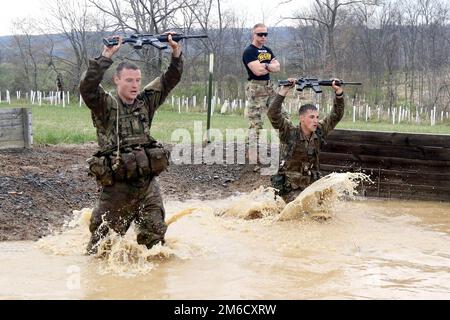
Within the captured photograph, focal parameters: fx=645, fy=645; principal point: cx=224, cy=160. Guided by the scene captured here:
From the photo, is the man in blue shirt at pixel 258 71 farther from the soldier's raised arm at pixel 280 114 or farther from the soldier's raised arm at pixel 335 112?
the soldier's raised arm at pixel 280 114

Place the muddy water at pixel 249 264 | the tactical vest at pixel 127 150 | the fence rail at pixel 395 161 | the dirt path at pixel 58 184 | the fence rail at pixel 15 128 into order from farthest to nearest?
the fence rail at pixel 15 128
the fence rail at pixel 395 161
the dirt path at pixel 58 184
the tactical vest at pixel 127 150
the muddy water at pixel 249 264

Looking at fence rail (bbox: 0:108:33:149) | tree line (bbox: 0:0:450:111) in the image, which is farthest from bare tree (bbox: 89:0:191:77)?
fence rail (bbox: 0:108:33:149)

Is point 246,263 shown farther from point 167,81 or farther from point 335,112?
point 335,112

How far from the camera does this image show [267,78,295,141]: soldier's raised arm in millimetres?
8258

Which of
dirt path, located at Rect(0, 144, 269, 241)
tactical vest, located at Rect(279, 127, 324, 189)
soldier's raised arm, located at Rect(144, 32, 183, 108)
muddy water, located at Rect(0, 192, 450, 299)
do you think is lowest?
muddy water, located at Rect(0, 192, 450, 299)

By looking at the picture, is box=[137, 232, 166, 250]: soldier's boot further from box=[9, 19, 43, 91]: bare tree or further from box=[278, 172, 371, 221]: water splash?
box=[9, 19, 43, 91]: bare tree

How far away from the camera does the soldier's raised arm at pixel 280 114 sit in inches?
325

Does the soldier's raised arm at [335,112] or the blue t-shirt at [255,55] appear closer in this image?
the soldier's raised arm at [335,112]

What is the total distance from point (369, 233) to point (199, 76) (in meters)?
44.1

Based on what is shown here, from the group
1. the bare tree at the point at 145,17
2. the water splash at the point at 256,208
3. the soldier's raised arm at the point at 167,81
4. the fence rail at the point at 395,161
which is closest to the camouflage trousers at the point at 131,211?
the soldier's raised arm at the point at 167,81

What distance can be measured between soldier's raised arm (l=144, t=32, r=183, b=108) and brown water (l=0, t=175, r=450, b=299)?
1.46 m

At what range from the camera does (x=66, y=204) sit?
884cm
